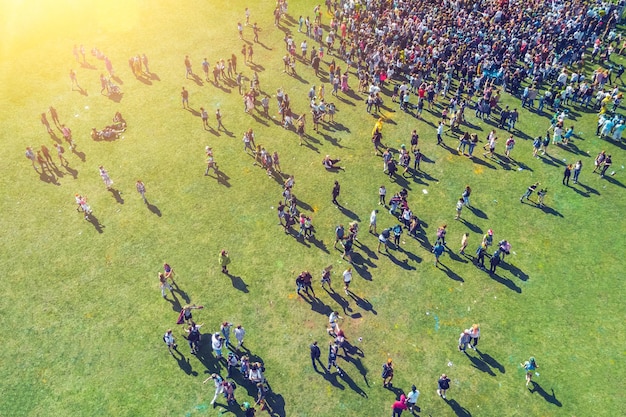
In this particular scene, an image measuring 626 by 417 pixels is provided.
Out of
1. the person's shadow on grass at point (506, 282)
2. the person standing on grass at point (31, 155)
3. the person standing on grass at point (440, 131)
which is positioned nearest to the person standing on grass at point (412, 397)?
the person's shadow on grass at point (506, 282)

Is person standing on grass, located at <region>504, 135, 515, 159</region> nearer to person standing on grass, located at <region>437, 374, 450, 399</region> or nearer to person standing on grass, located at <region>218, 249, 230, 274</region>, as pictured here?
person standing on grass, located at <region>437, 374, 450, 399</region>

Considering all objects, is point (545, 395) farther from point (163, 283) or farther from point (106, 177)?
point (106, 177)

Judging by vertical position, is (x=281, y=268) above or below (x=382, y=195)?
below

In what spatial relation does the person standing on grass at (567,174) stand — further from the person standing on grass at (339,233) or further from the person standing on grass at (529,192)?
the person standing on grass at (339,233)

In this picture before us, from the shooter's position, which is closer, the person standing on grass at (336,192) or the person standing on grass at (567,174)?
the person standing on grass at (336,192)

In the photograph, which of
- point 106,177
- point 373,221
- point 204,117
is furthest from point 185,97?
point 373,221
